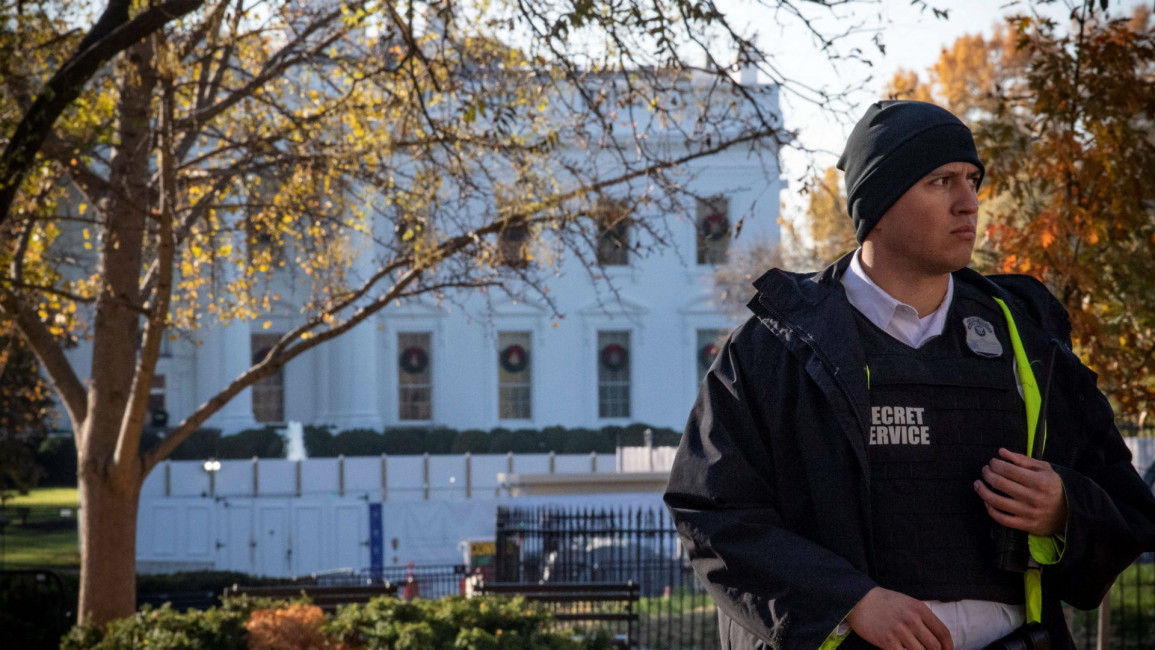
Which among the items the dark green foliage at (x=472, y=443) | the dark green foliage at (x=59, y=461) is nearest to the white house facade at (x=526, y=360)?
the dark green foliage at (x=59, y=461)

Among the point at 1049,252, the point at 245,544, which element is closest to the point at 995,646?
the point at 1049,252

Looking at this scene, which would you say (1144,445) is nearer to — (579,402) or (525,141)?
(525,141)

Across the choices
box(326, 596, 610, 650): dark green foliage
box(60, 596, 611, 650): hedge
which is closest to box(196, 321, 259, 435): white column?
box(60, 596, 611, 650): hedge

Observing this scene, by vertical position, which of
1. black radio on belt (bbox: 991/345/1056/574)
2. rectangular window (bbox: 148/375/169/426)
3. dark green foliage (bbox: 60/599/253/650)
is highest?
rectangular window (bbox: 148/375/169/426)

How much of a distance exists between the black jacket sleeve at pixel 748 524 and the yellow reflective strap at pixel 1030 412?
33 centimetres

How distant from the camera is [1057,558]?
207cm

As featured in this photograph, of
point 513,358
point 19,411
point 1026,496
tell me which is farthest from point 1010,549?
point 513,358

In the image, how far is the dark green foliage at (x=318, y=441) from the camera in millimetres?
32969

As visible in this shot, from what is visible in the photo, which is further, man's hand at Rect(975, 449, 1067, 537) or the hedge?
the hedge

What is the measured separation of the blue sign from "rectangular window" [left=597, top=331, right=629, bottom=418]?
15.3 metres

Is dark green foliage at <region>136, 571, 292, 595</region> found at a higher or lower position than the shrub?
lower

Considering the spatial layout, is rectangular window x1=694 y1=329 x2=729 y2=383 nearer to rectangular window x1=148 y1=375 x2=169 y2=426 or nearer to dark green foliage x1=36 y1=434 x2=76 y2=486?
rectangular window x1=148 y1=375 x2=169 y2=426

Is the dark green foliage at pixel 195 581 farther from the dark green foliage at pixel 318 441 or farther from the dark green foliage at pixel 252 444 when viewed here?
the dark green foliage at pixel 318 441

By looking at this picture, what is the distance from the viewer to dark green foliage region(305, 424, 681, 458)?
109 ft
